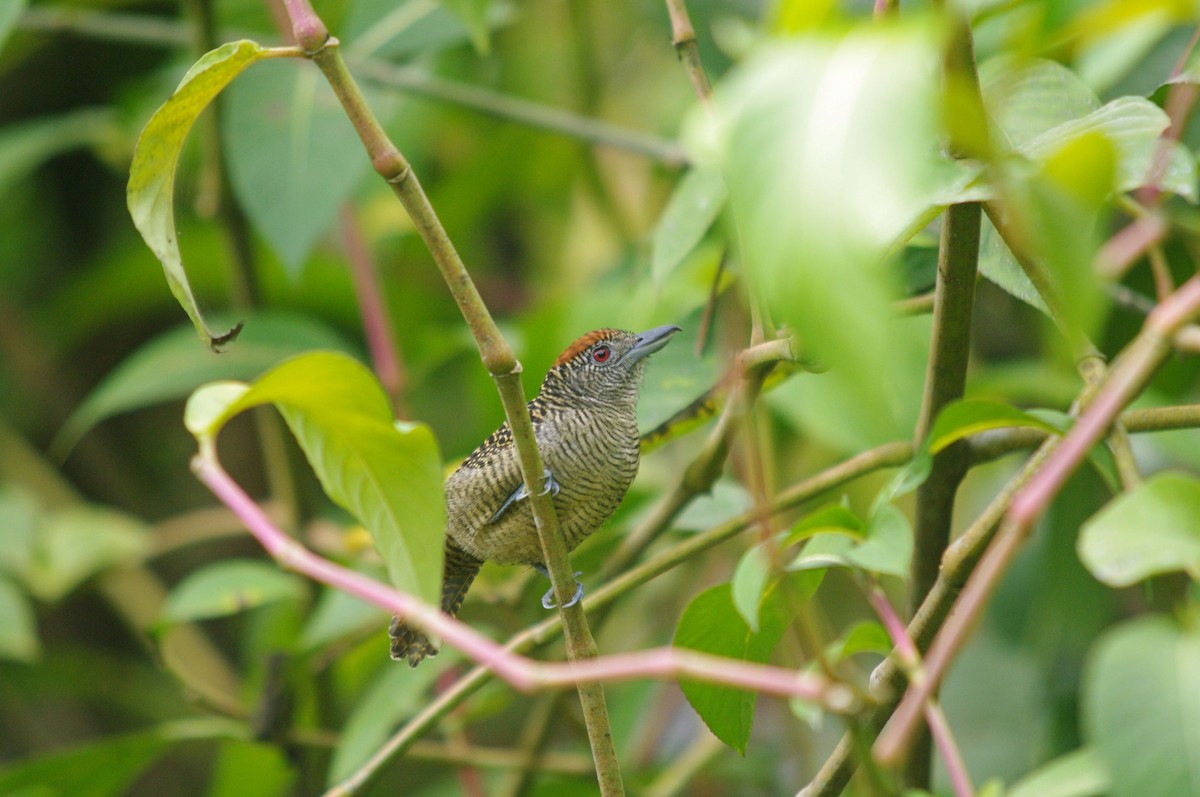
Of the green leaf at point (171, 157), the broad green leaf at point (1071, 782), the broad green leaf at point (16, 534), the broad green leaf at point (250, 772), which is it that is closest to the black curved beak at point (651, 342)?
the green leaf at point (171, 157)

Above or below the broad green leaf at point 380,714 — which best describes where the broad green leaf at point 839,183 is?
above

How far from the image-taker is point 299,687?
268 cm

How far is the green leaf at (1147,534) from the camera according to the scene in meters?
0.91

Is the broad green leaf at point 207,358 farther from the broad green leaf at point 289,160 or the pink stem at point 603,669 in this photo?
the pink stem at point 603,669

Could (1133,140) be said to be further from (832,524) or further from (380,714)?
(380,714)

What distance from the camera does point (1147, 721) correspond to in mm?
886

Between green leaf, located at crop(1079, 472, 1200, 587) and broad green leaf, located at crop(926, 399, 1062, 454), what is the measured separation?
0.23m

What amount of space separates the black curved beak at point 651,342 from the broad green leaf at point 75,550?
211 cm

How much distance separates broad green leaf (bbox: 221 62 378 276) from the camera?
2.55 m

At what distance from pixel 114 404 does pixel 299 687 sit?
92cm

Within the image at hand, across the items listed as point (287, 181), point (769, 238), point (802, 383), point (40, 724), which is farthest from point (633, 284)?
point (40, 724)

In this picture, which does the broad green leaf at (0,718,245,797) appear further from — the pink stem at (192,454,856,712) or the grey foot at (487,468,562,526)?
the pink stem at (192,454,856,712)

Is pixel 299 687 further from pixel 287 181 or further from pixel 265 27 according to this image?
pixel 265 27

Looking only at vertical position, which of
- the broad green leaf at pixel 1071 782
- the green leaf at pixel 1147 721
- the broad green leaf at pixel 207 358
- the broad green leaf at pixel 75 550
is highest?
the broad green leaf at pixel 207 358
